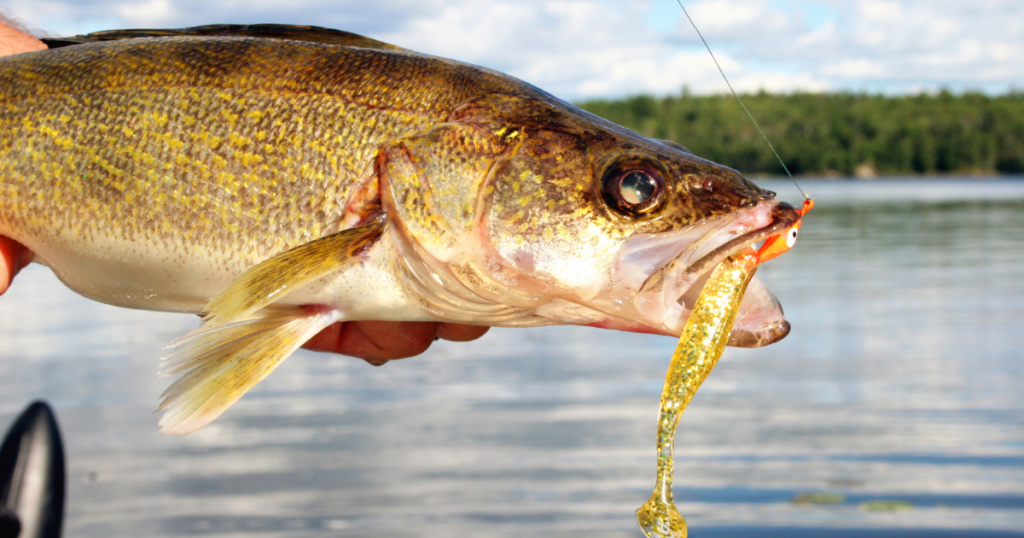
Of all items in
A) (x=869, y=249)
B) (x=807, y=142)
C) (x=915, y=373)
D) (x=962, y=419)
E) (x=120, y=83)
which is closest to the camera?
(x=120, y=83)

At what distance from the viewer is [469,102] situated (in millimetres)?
2793

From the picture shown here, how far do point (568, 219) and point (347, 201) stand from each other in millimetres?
678

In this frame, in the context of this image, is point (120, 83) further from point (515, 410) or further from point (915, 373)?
point (915, 373)

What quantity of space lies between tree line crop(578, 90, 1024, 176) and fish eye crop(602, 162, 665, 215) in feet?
283

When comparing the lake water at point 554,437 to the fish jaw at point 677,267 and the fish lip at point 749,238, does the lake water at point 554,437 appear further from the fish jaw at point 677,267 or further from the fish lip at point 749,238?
the fish lip at point 749,238

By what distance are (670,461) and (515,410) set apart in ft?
23.4

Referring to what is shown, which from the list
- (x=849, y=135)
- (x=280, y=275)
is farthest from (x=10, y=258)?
(x=849, y=135)

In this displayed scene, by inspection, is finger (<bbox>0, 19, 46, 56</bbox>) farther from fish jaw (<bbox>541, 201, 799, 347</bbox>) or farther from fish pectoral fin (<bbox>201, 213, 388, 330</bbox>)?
fish jaw (<bbox>541, 201, 799, 347</bbox>)

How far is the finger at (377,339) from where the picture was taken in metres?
3.76

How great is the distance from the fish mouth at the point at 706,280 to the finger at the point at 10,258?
232cm

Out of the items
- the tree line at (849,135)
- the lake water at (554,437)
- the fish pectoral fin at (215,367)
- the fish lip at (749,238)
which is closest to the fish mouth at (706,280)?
the fish lip at (749,238)

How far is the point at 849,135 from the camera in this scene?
319 feet

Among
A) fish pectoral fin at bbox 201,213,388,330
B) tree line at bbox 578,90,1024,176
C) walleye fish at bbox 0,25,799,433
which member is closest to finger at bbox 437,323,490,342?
walleye fish at bbox 0,25,799,433

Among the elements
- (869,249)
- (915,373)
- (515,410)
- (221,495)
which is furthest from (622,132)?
(869,249)
